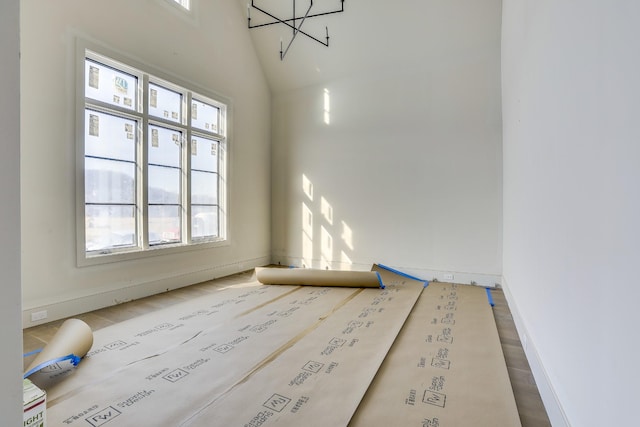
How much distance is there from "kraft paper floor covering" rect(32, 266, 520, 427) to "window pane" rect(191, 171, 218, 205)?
68.3 inches

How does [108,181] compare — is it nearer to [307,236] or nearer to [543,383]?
[307,236]

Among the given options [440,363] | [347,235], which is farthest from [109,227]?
[440,363]

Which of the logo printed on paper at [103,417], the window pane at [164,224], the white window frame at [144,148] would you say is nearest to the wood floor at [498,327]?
the white window frame at [144,148]

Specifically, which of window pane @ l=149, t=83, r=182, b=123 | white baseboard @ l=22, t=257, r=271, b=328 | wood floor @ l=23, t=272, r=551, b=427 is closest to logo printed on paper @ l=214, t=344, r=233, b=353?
wood floor @ l=23, t=272, r=551, b=427

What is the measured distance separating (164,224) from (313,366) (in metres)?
2.98

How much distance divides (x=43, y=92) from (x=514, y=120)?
4.44 metres

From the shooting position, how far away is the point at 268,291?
165 inches

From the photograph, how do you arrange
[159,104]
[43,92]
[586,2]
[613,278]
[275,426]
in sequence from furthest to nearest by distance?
1. [159,104]
2. [43,92]
3. [275,426]
4. [586,2]
5. [613,278]

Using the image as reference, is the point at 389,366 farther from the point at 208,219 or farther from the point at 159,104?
the point at 159,104

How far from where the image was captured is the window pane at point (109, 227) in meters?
3.47

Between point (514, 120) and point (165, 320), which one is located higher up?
point (514, 120)

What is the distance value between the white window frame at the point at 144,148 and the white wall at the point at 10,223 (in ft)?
9.99

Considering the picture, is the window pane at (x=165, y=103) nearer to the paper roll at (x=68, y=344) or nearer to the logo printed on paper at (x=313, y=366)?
the paper roll at (x=68, y=344)

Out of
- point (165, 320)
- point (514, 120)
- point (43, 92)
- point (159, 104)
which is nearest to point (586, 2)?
point (514, 120)
